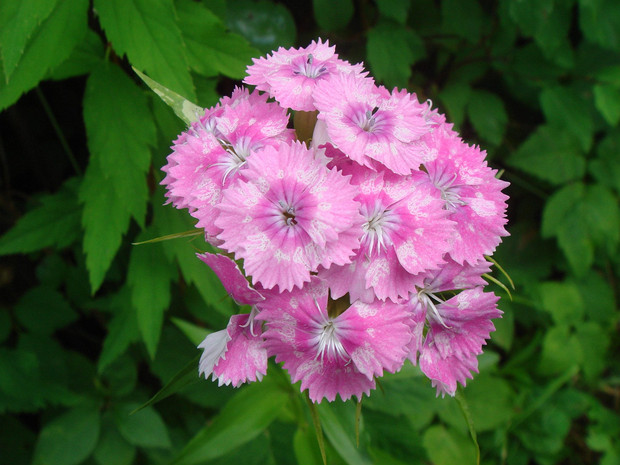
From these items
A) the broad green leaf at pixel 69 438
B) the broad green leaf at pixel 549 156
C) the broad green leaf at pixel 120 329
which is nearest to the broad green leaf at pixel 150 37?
the broad green leaf at pixel 120 329

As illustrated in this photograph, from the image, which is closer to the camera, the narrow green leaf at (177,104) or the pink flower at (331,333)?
the pink flower at (331,333)

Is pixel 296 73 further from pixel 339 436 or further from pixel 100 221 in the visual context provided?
pixel 339 436

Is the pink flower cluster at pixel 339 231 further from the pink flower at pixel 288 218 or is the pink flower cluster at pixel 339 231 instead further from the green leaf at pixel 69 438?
the green leaf at pixel 69 438

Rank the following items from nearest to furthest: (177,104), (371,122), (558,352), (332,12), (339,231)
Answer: (339,231)
(371,122)
(177,104)
(332,12)
(558,352)

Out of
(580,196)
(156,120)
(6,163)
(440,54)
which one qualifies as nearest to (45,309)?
(6,163)

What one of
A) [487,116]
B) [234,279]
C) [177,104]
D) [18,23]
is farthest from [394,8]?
[234,279]

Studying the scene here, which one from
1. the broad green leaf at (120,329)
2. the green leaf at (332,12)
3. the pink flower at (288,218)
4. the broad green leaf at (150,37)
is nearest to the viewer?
the pink flower at (288,218)

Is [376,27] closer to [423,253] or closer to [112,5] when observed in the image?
[112,5]

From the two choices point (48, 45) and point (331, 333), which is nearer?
point (331, 333)
